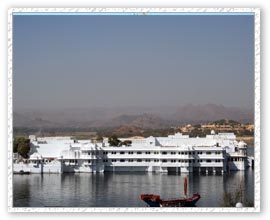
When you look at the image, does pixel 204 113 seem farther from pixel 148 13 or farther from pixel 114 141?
pixel 148 13

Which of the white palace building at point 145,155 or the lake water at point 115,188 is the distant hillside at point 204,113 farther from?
the lake water at point 115,188

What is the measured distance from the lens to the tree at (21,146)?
5.37m

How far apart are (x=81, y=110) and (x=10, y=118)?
0.74 metres

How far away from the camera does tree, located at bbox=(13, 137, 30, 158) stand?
537 cm

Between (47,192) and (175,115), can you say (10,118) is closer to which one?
(47,192)

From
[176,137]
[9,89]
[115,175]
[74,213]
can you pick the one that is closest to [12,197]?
[74,213]

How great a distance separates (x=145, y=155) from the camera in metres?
6.38

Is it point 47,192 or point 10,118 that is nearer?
point 10,118

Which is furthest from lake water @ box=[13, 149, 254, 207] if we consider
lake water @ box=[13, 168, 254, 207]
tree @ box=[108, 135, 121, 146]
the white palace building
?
tree @ box=[108, 135, 121, 146]

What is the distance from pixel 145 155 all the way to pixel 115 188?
718 millimetres

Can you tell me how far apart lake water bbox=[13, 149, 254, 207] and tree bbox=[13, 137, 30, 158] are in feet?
0.76

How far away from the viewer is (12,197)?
16.4ft

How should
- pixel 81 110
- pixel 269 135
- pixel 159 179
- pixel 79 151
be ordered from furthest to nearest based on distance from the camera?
pixel 79 151 < pixel 159 179 < pixel 81 110 < pixel 269 135

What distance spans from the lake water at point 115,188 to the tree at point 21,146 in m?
0.23
